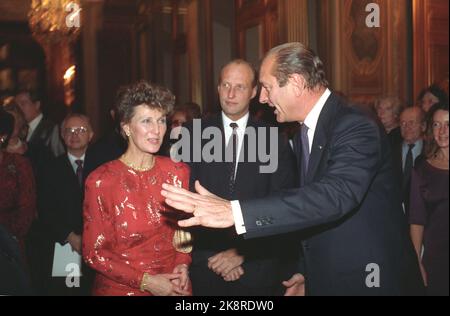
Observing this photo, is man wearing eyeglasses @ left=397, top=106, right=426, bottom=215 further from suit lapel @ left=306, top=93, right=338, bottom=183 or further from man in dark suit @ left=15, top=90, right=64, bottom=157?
man in dark suit @ left=15, top=90, right=64, bottom=157

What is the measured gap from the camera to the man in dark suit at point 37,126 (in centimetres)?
553

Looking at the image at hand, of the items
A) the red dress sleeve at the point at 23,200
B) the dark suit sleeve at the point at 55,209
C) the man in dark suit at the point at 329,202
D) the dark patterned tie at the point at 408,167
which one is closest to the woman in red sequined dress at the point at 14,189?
the red dress sleeve at the point at 23,200

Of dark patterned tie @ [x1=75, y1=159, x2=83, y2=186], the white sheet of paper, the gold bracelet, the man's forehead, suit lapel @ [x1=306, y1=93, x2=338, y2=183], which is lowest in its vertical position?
the white sheet of paper

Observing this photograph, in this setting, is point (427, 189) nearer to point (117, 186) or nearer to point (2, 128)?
point (117, 186)

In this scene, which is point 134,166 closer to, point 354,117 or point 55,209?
point 354,117

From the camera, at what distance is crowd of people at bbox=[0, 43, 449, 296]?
6.48 ft

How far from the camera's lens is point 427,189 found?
121 inches

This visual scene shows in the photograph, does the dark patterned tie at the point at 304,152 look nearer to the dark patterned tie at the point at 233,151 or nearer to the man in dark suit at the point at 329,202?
the man in dark suit at the point at 329,202

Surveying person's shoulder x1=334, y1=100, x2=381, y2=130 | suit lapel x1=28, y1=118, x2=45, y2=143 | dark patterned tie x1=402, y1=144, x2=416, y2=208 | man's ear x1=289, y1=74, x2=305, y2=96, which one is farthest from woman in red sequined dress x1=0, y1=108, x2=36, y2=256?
dark patterned tie x1=402, y1=144, x2=416, y2=208

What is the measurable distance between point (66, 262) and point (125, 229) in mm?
1682

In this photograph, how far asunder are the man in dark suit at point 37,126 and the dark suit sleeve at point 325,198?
399cm

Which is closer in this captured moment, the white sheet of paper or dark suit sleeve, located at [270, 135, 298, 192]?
dark suit sleeve, located at [270, 135, 298, 192]

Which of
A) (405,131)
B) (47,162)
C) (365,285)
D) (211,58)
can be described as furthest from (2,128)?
(211,58)

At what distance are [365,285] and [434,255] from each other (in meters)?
1.02
